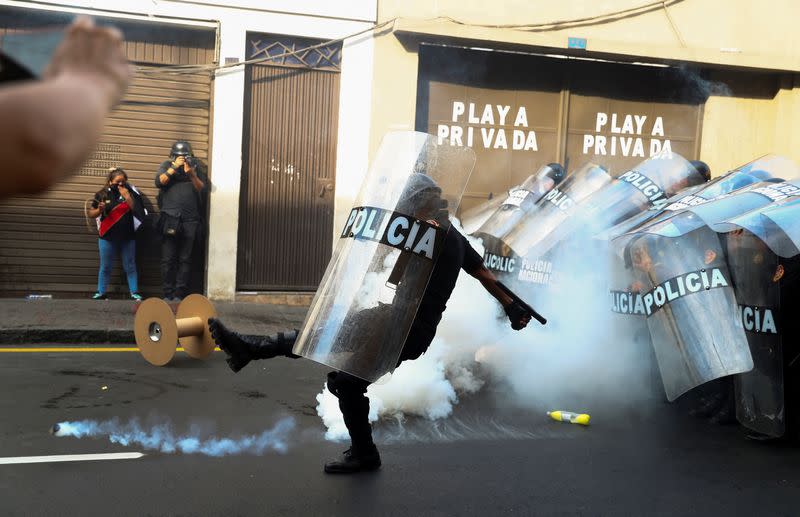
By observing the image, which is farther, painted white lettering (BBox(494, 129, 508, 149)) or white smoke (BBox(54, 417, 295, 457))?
painted white lettering (BBox(494, 129, 508, 149))

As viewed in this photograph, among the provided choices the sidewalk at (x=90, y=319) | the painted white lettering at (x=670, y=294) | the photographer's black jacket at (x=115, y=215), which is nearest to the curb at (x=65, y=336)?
the sidewalk at (x=90, y=319)

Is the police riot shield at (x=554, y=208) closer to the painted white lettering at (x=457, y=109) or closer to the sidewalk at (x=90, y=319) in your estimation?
the sidewalk at (x=90, y=319)

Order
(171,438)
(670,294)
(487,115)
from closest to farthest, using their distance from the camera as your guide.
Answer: (171,438) < (670,294) < (487,115)

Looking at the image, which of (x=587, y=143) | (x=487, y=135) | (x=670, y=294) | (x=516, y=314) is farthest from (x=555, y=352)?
(x=587, y=143)

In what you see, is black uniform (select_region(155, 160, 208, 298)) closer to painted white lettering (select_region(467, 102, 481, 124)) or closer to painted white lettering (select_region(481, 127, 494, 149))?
painted white lettering (select_region(467, 102, 481, 124))

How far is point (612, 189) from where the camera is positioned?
698cm

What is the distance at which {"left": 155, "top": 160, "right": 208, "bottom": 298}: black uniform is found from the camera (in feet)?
33.7

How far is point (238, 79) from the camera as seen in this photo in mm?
10656

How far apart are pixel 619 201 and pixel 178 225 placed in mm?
5616

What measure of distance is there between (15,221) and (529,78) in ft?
23.2

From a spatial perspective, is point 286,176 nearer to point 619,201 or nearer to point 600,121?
point 600,121

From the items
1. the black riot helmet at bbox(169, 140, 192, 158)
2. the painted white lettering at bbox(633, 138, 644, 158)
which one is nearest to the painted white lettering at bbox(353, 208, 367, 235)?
the black riot helmet at bbox(169, 140, 192, 158)

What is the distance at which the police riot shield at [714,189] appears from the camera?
6047 mm

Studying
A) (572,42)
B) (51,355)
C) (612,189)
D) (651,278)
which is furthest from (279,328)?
(572,42)
